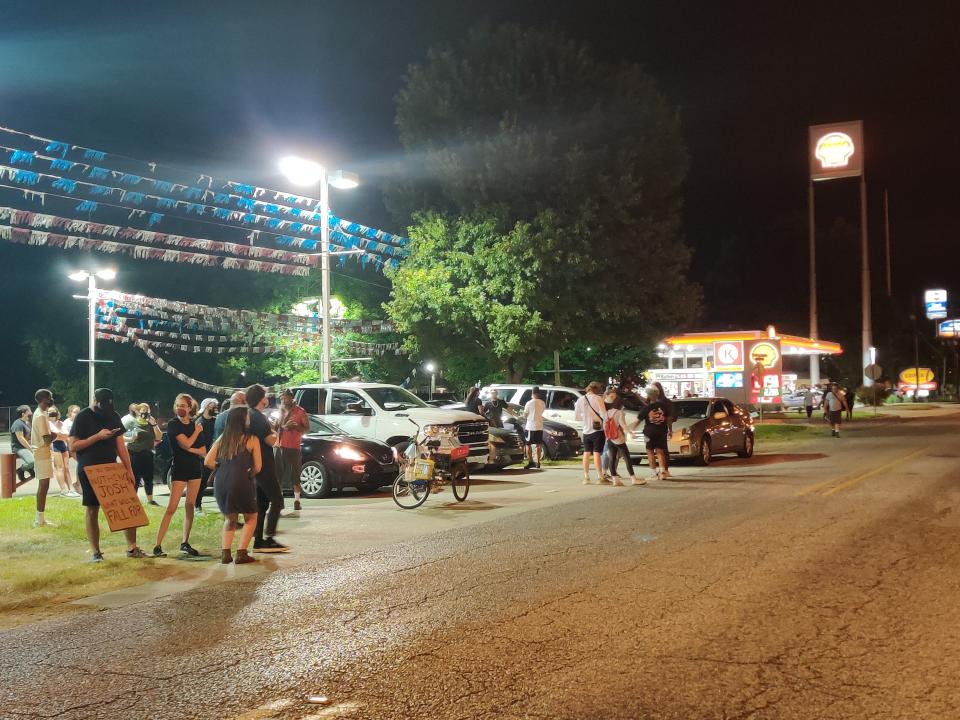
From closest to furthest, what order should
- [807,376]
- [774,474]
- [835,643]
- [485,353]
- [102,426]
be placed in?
[835,643] < [102,426] < [774,474] < [485,353] < [807,376]

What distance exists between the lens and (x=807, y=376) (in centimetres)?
8075

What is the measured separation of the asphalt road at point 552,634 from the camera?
16.3ft

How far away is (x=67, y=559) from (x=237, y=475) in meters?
2.21

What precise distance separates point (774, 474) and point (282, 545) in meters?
10.7

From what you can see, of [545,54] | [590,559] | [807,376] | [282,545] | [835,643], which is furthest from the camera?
[807,376]

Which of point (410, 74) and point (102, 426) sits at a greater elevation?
point (410, 74)

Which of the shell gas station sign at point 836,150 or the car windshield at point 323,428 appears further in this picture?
the shell gas station sign at point 836,150

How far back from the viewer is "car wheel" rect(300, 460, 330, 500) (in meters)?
15.4

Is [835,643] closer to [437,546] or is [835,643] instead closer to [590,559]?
[590,559]

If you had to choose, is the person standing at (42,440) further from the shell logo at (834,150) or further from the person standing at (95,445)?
the shell logo at (834,150)

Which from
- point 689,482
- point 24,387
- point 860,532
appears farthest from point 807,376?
point 860,532

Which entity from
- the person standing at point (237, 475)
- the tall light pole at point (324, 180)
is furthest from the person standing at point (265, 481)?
the tall light pole at point (324, 180)

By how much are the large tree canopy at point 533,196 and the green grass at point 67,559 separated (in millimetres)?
15245

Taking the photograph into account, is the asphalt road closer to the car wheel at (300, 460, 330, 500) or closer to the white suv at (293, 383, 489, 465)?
the car wheel at (300, 460, 330, 500)
